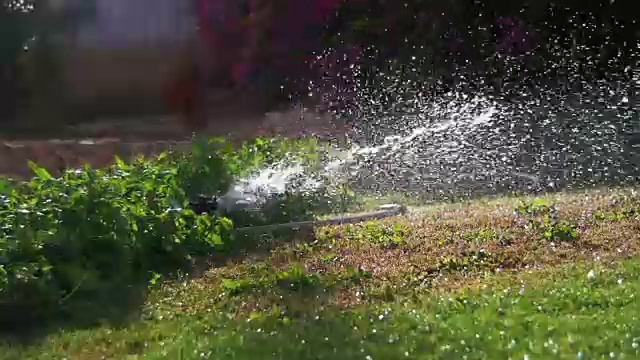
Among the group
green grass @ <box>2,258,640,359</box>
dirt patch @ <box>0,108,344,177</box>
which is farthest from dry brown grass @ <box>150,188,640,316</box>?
dirt patch @ <box>0,108,344,177</box>

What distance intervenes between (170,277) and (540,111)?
6.39 meters

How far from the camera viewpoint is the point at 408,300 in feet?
15.1

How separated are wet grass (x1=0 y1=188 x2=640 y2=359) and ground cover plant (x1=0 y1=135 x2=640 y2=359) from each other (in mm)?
11

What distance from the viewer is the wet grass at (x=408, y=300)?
3910 millimetres

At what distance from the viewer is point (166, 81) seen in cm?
652

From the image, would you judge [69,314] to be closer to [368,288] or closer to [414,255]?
[368,288]

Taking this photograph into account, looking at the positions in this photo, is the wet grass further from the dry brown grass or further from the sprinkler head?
the sprinkler head

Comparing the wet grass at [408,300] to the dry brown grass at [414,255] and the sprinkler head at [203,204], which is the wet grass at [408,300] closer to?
the dry brown grass at [414,255]

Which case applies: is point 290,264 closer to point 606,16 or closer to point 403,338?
point 403,338

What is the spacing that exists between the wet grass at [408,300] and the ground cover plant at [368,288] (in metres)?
0.01

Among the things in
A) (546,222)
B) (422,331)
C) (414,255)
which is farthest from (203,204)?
(422,331)

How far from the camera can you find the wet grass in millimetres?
3910

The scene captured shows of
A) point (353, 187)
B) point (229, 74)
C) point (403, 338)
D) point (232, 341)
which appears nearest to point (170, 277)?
point (232, 341)

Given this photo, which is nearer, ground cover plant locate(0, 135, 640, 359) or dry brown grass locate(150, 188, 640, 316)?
ground cover plant locate(0, 135, 640, 359)
